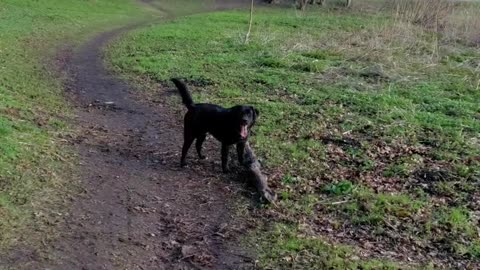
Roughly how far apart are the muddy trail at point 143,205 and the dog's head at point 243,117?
0.71 meters

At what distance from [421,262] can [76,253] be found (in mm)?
3225

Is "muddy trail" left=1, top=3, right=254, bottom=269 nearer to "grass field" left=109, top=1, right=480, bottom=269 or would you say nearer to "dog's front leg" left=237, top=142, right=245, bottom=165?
"dog's front leg" left=237, top=142, right=245, bottom=165

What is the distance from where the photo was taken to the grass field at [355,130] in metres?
6.14

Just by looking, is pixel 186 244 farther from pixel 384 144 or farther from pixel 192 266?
pixel 384 144

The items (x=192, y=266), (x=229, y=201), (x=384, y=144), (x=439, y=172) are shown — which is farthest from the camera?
(x=384, y=144)

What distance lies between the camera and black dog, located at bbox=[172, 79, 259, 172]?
7418mm

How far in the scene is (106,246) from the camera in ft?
18.8

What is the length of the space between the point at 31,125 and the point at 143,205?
3304mm

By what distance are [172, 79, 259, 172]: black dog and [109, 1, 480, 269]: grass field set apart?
2.39 feet

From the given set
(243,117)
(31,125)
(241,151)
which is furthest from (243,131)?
(31,125)

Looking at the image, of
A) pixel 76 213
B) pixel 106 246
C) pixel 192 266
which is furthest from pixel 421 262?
pixel 76 213

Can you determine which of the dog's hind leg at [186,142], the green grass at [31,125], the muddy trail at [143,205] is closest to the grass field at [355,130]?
the muddy trail at [143,205]

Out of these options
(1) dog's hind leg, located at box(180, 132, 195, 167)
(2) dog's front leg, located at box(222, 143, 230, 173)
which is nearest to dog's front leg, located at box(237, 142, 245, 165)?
(2) dog's front leg, located at box(222, 143, 230, 173)

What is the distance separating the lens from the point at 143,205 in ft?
22.5
